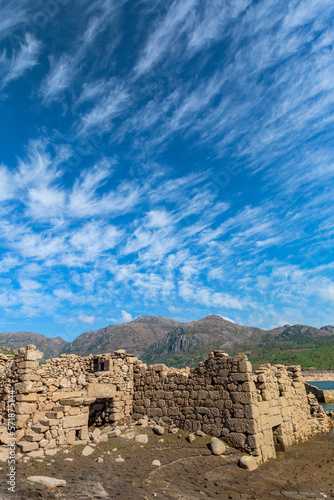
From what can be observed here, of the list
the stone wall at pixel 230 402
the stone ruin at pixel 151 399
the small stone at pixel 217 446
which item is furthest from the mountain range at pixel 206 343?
the small stone at pixel 217 446

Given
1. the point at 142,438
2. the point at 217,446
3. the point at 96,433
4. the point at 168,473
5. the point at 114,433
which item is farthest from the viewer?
the point at 96,433

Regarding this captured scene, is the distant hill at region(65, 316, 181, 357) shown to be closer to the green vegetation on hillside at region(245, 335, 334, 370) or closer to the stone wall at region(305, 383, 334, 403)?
the green vegetation on hillside at region(245, 335, 334, 370)

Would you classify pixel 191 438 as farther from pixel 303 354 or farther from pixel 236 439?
pixel 303 354

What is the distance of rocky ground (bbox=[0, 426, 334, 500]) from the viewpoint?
22.5 feet

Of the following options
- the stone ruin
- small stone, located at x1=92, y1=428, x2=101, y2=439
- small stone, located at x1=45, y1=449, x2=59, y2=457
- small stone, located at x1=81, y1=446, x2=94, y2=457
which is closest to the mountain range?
the stone ruin

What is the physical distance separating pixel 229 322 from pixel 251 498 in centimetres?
19175

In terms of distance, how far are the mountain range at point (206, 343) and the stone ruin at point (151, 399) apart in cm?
8635

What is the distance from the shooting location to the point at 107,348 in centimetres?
15162

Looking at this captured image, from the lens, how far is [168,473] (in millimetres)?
8391

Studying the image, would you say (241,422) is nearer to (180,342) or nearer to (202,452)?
(202,452)

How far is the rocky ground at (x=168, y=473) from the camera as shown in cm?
687

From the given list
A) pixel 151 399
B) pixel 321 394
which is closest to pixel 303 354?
pixel 321 394

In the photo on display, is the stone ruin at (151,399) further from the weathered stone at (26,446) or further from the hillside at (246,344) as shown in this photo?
the hillside at (246,344)

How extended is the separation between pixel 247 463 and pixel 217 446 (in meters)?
1.08
